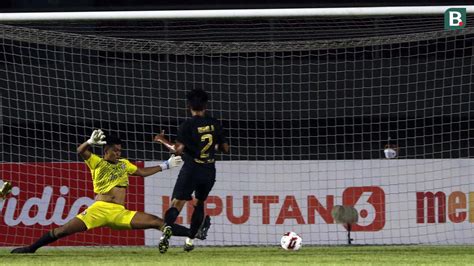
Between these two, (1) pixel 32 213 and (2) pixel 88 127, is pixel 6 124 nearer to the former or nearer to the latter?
(2) pixel 88 127

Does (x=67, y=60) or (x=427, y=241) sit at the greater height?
(x=67, y=60)

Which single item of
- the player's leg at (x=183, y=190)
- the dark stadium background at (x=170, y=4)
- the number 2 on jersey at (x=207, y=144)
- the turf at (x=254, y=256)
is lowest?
the turf at (x=254, y=256)

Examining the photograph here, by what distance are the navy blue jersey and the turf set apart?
3.57 ft

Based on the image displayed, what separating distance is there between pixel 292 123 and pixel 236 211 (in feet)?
10.3

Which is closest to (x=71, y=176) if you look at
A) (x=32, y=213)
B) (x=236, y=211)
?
(x=32, y=213)

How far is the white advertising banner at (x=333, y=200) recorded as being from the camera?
1630cm

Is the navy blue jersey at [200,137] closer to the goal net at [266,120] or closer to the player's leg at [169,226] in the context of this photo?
the player's leg at [169,226]

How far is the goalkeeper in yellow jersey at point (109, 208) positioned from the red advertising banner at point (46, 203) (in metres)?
Result: 2.92

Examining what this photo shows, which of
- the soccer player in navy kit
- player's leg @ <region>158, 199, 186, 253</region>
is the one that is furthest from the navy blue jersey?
player's leg @ <region>158, 199, 186, 253</region>

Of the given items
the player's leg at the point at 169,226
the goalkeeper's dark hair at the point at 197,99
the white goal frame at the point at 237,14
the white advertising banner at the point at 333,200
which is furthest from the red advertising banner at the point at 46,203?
the goalkeeper's dark hair at the point at 197,99

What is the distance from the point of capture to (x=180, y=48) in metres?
15.8

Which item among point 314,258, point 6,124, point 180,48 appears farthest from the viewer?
point 6,124

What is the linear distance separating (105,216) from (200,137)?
1.47 meters

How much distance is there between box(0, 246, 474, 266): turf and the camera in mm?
11766
